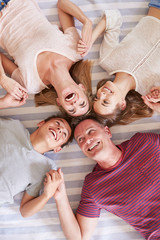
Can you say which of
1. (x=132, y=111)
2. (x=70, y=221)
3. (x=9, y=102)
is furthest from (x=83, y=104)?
(x=70, y=221)

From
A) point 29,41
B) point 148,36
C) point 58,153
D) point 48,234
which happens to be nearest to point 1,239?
point 48,234

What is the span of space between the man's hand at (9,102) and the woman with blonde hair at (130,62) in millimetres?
538

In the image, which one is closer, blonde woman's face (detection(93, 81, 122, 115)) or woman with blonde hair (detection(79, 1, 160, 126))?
blonde woman's face (detection(93, 81, 122, 115))

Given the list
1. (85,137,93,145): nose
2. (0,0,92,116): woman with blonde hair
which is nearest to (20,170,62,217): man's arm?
(85,137,93,145): nose

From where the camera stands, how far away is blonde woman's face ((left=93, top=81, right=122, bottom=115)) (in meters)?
1.64

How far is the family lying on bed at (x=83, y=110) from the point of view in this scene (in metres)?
1.66

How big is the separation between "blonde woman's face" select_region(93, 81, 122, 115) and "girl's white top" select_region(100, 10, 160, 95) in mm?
201

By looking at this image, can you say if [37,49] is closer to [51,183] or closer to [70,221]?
[51,183]

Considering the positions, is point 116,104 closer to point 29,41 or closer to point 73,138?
point 73,138

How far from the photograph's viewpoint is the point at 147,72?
69.2 inches

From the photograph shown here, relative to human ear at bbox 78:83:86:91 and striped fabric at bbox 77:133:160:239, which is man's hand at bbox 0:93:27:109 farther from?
striped fabric at bbox 77:133:160:239

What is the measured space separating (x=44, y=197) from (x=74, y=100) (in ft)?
2.27

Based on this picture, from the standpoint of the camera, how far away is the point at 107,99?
1643 millimetres

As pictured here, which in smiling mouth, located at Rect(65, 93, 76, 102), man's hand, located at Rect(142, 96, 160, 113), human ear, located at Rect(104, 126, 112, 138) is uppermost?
smiling mouth, located at Rect(65, 93, 76, 102)
